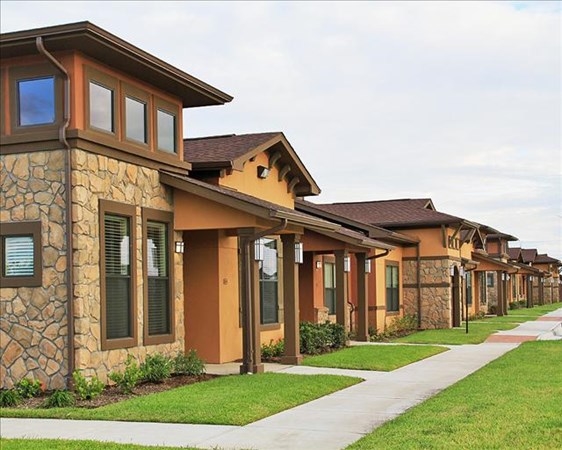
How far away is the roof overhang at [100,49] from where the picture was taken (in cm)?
1295

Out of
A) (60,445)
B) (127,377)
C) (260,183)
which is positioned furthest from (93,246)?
(260,183)

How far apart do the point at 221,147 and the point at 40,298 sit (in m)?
6.91

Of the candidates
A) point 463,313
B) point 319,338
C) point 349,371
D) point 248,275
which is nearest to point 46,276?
point 248,275

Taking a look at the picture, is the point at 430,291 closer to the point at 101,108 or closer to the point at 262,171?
the point at 262,171

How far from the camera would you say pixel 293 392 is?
1341 cm

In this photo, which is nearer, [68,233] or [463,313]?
[68,233]

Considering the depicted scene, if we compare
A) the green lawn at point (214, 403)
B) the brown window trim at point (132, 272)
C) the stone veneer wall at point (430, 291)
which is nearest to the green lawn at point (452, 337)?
the stone veneer wall at point (430, 291)

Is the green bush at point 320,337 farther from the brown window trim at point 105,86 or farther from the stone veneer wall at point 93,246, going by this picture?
the brown window trim at point 105,86

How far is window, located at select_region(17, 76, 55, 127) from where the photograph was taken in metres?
13.8

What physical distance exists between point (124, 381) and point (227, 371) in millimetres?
3249

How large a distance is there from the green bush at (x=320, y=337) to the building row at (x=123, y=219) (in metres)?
0.71

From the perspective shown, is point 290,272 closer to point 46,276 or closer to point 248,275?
point 248,275

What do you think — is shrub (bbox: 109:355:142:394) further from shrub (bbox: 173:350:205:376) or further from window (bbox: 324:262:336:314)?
window (bbox: 324:262:336:314)

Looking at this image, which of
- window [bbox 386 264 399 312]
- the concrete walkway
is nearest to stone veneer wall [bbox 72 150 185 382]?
the concrete walkway
